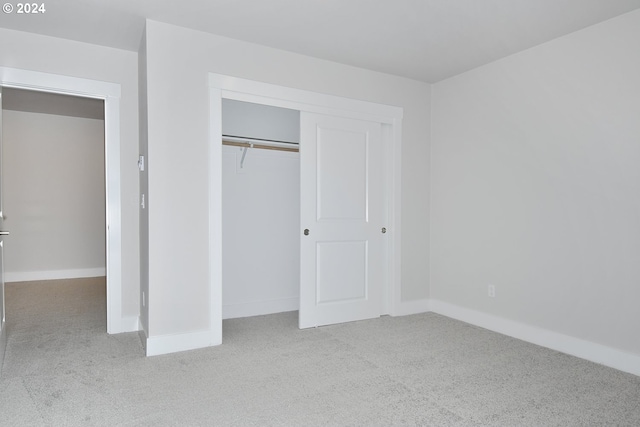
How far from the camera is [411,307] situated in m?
4.29

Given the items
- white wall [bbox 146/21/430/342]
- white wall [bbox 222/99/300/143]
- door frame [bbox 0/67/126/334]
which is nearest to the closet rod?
white wall [bbox 222/99/300/143]

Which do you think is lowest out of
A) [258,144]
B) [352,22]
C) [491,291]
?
[491,291]

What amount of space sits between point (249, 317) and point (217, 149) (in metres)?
1.73

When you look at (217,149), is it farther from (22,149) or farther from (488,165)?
(22,149)

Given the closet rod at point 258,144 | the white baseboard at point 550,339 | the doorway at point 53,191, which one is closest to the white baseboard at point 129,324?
the closet rod at point 258,144

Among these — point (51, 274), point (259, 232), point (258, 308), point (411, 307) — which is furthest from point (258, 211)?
point (51, 274)

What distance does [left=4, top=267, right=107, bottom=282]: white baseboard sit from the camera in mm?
6112

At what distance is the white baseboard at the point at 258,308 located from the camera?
4031mm

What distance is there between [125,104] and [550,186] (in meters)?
3.60

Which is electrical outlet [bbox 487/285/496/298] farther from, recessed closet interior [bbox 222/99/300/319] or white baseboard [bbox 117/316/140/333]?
white baseboard [bbox 117/316/140/333]

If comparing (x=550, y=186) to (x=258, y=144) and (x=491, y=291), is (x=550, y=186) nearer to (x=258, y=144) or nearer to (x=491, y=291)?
(x=491, y=291)

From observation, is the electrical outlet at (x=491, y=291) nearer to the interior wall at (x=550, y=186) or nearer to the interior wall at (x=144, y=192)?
the interior wall at (x=550, y=186)

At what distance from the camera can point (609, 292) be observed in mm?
2928

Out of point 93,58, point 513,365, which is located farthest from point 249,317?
point 93,58
